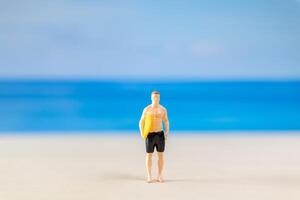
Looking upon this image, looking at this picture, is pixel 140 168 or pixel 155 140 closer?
pixel 155 140

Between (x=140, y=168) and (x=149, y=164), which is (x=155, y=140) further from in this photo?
(x=140, y=168)

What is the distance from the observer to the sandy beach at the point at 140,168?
4.02 m

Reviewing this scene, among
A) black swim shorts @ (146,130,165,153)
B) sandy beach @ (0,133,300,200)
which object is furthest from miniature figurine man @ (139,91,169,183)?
sandy beach @ (0,133,300,200)

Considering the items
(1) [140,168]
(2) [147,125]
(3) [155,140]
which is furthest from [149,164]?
(1) [140,168]

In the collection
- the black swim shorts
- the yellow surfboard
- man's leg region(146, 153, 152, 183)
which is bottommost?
man's leg region(146, 153, 152, 183)

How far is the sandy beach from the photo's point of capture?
158 inches

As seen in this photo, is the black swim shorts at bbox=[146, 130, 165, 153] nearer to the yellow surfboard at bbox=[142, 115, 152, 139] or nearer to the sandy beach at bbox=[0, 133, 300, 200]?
the yellow surfboard at bbox=[142, 115, 152, 139]

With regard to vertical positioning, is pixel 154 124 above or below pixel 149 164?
above

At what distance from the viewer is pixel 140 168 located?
504 centimetres

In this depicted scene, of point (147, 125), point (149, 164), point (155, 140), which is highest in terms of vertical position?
point (147, 125)

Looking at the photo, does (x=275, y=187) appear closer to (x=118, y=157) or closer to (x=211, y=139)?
(x=118, y=157)

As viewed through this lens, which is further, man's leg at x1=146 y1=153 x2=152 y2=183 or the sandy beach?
man's leg at x1=146 y1=153 x2=152 y2=183

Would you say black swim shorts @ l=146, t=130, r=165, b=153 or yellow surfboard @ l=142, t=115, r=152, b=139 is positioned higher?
yellow surfboard @ l=142, t=115, r=152, b=139

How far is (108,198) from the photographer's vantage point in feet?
12.6
